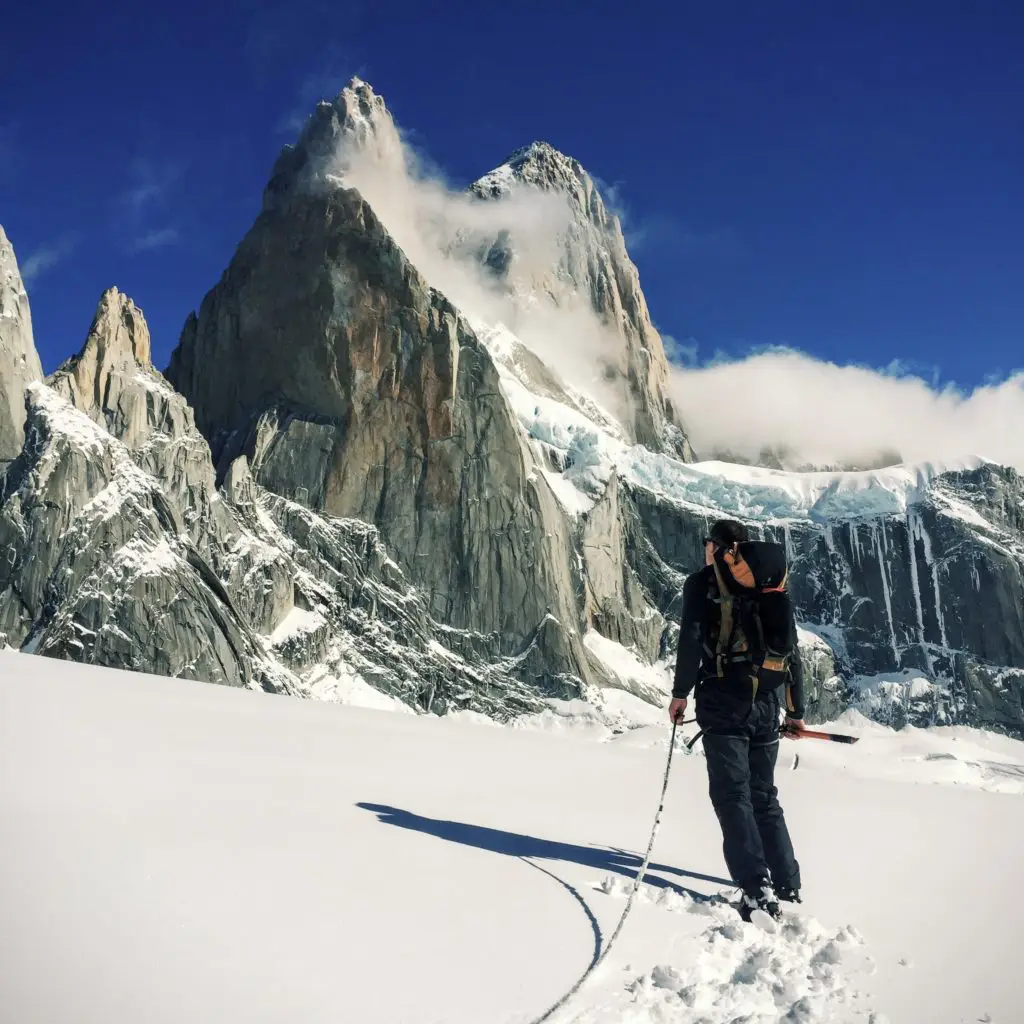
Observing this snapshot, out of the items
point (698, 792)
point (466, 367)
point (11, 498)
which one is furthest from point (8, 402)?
point (698, 792)

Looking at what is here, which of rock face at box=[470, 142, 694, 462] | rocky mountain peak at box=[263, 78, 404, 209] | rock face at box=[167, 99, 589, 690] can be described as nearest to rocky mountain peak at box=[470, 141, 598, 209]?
rock face at box=[470, 142, 694, 462]

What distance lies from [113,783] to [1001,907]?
4.34 meters

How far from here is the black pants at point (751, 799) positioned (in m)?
4.27

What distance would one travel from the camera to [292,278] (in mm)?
92438

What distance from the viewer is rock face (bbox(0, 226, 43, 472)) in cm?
5238

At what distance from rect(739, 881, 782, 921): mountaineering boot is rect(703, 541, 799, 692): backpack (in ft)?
3.46

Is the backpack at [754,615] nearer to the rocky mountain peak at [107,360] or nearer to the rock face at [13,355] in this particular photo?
the rock face at [13,355]

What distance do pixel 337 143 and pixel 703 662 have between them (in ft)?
395

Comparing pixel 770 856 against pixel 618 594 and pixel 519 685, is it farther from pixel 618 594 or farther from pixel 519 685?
pixel 618 594

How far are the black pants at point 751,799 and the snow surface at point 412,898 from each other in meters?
0.23

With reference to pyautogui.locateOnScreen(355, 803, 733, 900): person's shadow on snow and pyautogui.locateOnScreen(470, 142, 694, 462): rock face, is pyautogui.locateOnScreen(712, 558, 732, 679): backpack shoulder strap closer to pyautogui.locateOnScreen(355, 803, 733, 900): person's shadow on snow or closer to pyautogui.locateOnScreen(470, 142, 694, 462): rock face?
pyautogui.locateOnScreen(355, 803, 733, 900): person's shadow on snow

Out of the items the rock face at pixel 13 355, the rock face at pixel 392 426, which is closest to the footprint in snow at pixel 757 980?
the rock face at pixel 13 355

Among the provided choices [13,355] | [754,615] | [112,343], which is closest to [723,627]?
[754,615]

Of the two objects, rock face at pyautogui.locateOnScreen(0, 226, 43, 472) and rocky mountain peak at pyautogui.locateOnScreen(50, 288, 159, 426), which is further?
rocky mountain peak at pyautogui.locateOnScreen(50, 288, 159, 426)
